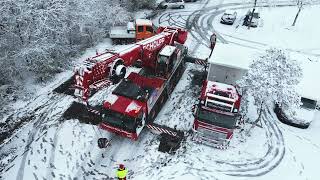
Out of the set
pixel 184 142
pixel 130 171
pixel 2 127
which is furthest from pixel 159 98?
pixel 2 127

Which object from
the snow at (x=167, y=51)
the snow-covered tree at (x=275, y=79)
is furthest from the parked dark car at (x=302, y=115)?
the snow at (x=167, y=51)

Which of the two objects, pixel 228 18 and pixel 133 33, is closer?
pixel 133 33

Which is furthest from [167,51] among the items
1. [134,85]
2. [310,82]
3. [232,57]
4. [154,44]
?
[310,82]

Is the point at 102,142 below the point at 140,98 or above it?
below

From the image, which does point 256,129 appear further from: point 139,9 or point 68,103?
point 139,9

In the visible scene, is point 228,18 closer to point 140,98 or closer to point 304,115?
point 304,115

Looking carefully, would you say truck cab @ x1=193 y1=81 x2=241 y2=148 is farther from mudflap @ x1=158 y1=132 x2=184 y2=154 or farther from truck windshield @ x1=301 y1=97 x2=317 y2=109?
truck windshield @ x1=301 y1=97 x2=317 y2=109
